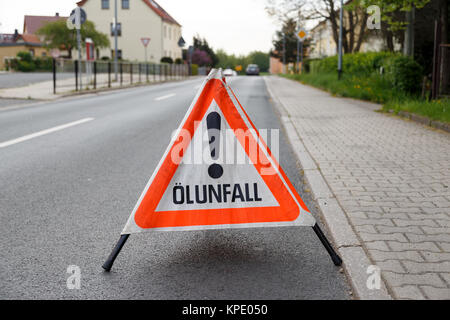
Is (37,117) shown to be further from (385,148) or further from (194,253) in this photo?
(194,253)

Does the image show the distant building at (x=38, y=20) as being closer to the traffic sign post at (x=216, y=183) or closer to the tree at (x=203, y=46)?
the traffic sign post at (x=216, y=183)

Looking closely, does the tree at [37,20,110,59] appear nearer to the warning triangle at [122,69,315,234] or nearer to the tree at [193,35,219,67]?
the tree at [193,35,219,67]

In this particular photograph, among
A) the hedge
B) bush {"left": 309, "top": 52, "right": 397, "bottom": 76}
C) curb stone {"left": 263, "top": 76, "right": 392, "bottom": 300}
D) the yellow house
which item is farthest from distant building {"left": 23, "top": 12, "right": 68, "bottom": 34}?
curb stone {"left": 263, "top": 76, "right": 392, "bottom": 300}

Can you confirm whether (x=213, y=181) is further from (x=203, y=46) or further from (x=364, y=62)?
(x=203, y=46)

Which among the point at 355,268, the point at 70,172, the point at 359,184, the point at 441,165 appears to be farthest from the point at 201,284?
the point at 441,165

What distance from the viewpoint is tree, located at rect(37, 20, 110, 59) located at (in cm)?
5112

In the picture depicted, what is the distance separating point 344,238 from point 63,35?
53580mm

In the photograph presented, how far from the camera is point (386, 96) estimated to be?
15.0 m

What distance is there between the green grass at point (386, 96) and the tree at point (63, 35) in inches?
1393

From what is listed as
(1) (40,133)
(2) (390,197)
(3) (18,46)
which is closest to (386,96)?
(1) (40,133)

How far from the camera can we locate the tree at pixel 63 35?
168 ft
